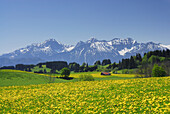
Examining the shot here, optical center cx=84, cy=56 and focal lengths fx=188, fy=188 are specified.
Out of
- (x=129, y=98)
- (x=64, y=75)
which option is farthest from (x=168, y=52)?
(x=129, y=98)

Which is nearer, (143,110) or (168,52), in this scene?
(143,110)

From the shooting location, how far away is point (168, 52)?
17112 cm

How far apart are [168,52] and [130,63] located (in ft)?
123

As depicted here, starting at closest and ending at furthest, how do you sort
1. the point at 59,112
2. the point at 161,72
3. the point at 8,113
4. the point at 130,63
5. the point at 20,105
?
the point at 59,112, the point at 8,113, the point at 20,105, the point at 161,72, the point at 130,63

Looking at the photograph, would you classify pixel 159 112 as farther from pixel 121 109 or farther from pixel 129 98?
pixel 129 98

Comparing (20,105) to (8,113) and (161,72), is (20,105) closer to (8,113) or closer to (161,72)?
(8,113)

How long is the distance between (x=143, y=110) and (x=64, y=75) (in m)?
99.6

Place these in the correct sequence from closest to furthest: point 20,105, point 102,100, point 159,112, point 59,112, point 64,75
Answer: point 159,112 < point 59,112 < point 102,100 < point 20,105 < point 64,75

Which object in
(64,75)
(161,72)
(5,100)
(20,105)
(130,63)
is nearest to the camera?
(20,105)

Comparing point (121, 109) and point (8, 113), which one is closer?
point (121, 109)

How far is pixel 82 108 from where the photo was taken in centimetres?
1532

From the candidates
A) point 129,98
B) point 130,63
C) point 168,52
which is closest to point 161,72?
point 129,98

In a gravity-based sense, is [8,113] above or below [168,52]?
below

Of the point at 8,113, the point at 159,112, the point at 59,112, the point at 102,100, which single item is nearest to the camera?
the point at 159,112
